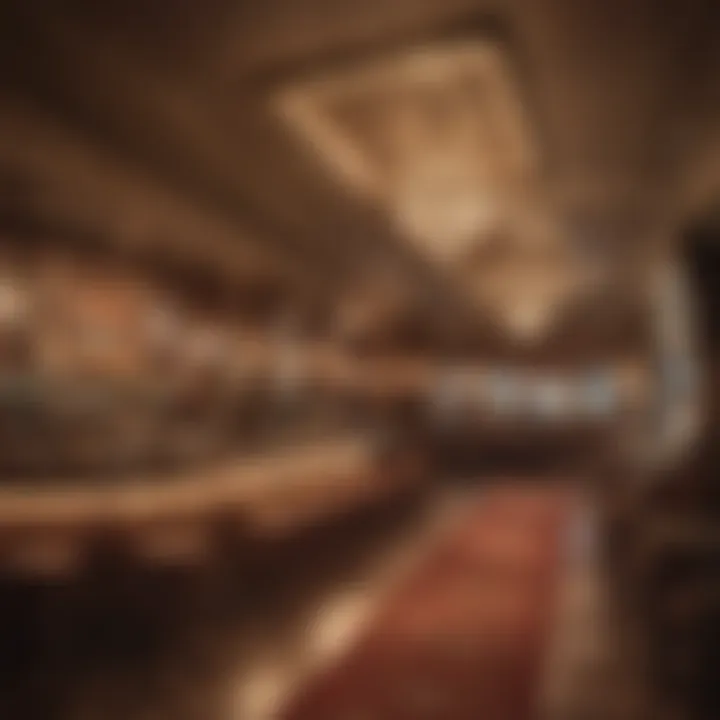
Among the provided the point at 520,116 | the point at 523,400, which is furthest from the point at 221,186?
the point at 523,400

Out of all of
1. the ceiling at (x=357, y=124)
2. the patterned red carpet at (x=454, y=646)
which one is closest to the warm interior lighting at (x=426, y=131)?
the ceiling at (x=357, y=124)

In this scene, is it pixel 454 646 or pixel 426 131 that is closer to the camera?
pixel 426 131

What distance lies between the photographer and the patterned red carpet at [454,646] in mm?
2932

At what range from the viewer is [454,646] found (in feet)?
12.1

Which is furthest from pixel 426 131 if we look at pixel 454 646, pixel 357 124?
pixel 454 646

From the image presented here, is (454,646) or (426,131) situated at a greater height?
(426,131)

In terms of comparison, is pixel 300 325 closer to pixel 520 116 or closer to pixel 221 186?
pixel 221 186

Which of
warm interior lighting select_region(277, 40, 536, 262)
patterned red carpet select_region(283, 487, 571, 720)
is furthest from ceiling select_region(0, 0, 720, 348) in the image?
patterned red carpet select_region(283, 487, 571, 720)

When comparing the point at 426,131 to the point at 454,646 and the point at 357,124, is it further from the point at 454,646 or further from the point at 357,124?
the point at 454,646

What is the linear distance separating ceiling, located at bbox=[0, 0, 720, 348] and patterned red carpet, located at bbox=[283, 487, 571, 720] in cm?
219

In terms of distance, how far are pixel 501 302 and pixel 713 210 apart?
3.92 metres

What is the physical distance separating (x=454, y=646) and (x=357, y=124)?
241 centimetres

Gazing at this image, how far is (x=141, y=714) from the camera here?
2568 mm

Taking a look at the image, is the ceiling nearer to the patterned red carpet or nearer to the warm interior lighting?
the warm interior lighting
